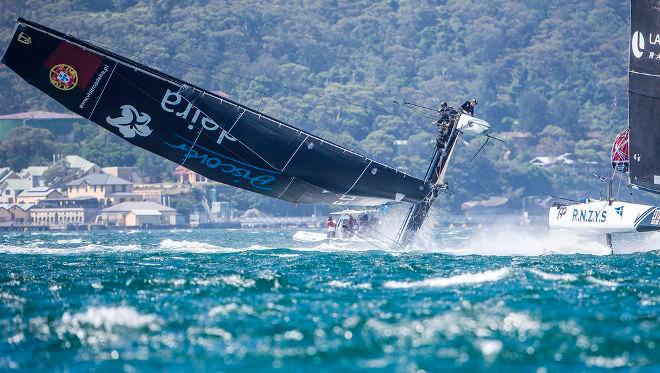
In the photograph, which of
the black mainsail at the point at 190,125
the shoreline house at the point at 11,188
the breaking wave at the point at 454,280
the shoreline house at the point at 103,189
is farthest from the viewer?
the shoreline house at the point at 11,188

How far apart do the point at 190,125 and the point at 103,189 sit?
339 ft

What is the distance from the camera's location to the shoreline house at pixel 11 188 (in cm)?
13525

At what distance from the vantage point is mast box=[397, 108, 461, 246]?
127 feet

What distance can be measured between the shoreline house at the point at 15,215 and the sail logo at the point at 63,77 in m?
94.6

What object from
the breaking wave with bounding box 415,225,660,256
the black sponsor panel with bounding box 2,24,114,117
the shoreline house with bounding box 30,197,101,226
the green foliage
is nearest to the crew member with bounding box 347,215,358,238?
the breaking wave with bounding box 415,225,660,256

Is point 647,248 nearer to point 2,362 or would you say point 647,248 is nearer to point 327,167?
point 327,167

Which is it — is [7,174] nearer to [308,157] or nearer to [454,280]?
[308,157]

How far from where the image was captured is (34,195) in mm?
132000

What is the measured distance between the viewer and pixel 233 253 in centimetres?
3709

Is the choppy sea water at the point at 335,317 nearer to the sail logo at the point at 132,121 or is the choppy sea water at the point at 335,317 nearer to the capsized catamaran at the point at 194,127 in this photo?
the sail logo at the point at 132,121

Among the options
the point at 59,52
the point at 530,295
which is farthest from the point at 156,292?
the point at 59,52

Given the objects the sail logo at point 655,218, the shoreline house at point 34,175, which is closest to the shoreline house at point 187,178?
the shoreline house at point 34,175

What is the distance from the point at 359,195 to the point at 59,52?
9.82m

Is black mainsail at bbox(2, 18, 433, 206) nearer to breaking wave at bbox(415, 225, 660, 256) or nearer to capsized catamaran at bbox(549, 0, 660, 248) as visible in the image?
breaking wave at bbox(415, 225, 660, 256)
